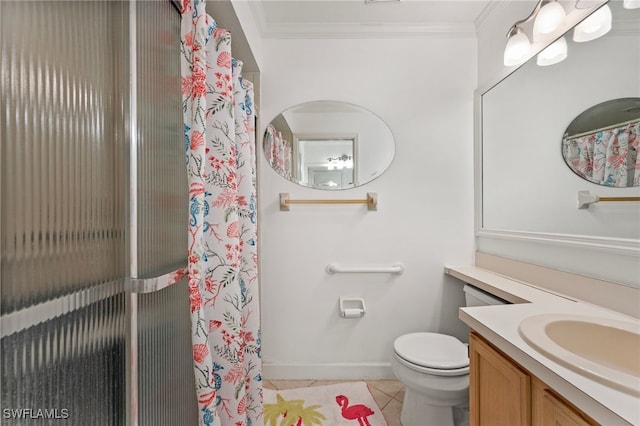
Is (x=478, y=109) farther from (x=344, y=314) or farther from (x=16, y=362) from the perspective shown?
(x=16, y=362)

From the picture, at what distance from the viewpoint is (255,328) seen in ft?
4.72

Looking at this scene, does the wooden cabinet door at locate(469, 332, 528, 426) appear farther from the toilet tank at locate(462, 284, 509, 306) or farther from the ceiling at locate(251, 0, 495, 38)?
the ceiling at locate(251, 0, 495, 38)

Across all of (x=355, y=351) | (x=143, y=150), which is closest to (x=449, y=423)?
(x=355, y=351)

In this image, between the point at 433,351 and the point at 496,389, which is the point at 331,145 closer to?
the point at 433,351

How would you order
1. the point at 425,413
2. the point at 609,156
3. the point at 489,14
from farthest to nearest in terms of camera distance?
1. the point at 489,14
2. the point at 425,413
3. the point at 609,156

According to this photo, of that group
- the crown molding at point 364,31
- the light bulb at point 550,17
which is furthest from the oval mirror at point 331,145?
the light bulb at point 550,17

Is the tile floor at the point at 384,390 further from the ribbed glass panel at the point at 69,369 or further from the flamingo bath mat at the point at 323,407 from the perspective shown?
the ribbed glass panel at the point at 69,369

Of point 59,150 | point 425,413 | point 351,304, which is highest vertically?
point 59,150

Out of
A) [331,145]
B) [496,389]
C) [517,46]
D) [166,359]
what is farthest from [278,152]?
[496,389]

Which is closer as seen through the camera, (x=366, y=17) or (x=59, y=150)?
(x=59, y=150)

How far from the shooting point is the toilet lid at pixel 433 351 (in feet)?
4.48

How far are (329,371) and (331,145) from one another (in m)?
1.63

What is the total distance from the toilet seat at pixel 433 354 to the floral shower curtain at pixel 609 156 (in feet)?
3.36

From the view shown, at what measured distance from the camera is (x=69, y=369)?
60 centimetres
